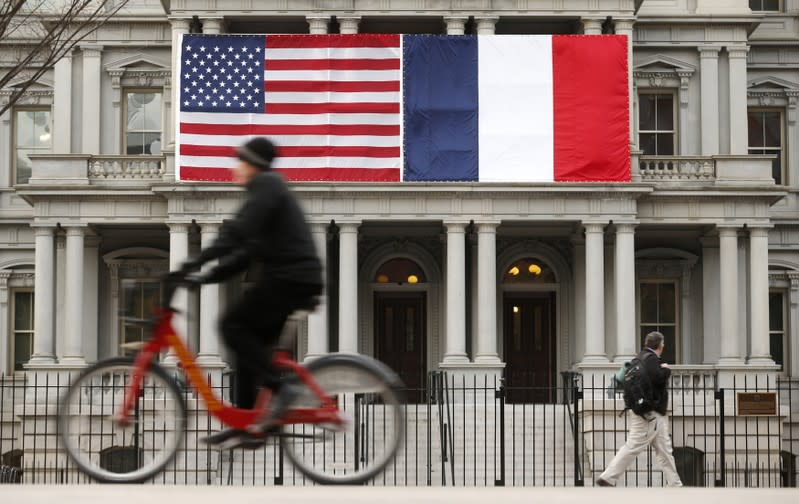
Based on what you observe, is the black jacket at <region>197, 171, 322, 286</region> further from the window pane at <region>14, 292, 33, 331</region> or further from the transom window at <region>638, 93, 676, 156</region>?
the window pane at <region>14, 292, 33, 331</region>

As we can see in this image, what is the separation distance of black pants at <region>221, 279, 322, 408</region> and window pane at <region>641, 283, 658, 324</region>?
2890 centimetres

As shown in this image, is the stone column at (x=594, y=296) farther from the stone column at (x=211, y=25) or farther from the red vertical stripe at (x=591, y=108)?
the stone column at (x=211, y=25)

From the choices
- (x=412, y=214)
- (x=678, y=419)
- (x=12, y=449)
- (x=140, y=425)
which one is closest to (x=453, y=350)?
(x=412, y=214)

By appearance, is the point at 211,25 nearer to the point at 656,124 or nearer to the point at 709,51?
the point at 656,124

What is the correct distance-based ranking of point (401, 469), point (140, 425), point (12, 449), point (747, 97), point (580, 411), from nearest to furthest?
1. point (140, 425)
2. point (401, 469)
3. point (580, 411)
4. point (12, 449)
5. point (747, 97)

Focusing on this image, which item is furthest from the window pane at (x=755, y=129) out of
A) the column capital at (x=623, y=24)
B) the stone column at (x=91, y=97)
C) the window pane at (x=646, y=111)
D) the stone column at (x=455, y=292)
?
the stone column at (x=91, y=97)

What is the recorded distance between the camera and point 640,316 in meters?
37.5

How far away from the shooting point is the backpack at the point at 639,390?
19.1 m

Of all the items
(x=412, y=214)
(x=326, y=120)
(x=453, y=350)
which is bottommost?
(x=453, y=350)

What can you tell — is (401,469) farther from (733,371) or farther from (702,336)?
(702,336)

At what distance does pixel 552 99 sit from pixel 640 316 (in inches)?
287

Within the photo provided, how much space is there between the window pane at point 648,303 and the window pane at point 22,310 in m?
16.9

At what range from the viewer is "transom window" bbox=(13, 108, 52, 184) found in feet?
130

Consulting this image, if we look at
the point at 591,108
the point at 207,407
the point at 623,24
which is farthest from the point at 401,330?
the point at 207,407
